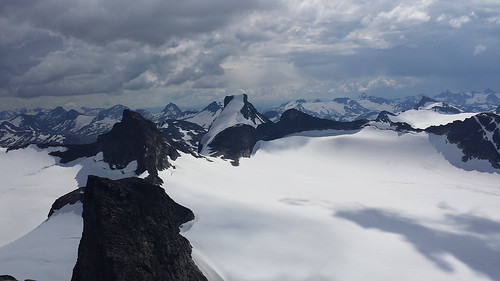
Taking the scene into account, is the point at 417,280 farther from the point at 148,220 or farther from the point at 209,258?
the point at 148,220

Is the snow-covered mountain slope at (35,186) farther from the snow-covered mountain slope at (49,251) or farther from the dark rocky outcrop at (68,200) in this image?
the snow-covered mountain slope at (49,251)

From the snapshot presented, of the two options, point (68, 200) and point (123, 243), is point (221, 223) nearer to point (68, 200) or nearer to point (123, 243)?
point (68, 200)

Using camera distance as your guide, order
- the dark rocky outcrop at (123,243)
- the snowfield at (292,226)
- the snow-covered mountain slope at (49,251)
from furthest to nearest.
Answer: the snowfield at (292,226) → the snow-covered mountain slope at (49,251) → the dark rocky outcrop at (123,243)

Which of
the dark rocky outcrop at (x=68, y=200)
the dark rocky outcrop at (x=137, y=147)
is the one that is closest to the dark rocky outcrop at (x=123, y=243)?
the dark rocky outcrop at (x=68, y=200)

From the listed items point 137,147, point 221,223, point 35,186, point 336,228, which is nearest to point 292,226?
point 336,228

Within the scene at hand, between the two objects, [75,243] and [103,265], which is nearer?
[103,265]

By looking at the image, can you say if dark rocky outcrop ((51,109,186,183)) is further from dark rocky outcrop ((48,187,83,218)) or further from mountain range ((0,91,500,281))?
dark rocky outcrop ((48,187,83,218))

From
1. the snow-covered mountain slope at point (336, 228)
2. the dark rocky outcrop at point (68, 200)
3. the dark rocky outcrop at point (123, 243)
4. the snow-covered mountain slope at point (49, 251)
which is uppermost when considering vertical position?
the dark rocky outcrop at point (123, 243)

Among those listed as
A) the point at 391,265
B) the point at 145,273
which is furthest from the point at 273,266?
the point at 145,273
